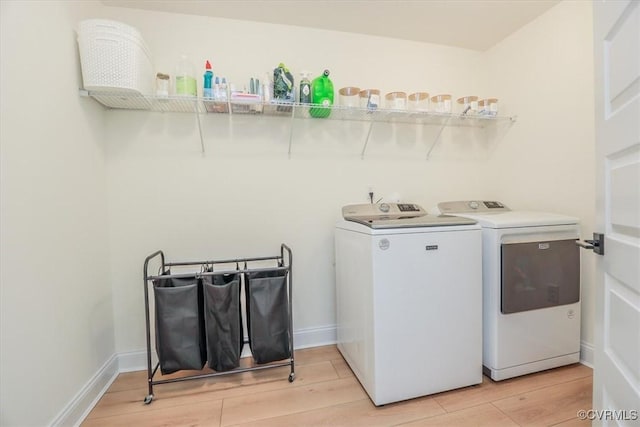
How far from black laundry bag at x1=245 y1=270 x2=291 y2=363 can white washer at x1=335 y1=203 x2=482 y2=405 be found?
439 millimetres

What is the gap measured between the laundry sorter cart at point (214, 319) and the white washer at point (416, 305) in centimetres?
48

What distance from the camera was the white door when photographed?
30.6 inches

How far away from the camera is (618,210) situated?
0.86 m

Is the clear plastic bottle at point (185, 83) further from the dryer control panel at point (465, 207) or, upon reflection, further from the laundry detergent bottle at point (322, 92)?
the dryer control panel at point (465, 207)

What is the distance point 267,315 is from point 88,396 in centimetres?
99

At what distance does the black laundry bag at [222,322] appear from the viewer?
1569mm

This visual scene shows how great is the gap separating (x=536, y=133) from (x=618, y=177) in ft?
4.94

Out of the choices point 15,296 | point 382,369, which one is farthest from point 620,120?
point 15,296

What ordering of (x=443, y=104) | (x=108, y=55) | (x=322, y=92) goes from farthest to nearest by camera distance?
(x=443, y=104) → (x=322, y=92) → (x=108, y=55)

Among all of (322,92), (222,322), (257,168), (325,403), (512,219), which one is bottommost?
(325,403)

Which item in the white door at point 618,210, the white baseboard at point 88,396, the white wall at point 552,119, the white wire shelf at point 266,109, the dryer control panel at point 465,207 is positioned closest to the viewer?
the white door at point 618,210

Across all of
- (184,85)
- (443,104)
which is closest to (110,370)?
(184,85)

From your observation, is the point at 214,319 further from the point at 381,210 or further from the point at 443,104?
the point at 443,104

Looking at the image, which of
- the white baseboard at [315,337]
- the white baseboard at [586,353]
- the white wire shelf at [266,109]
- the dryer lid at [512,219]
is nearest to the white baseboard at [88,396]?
the white baseboard at [315,337]
